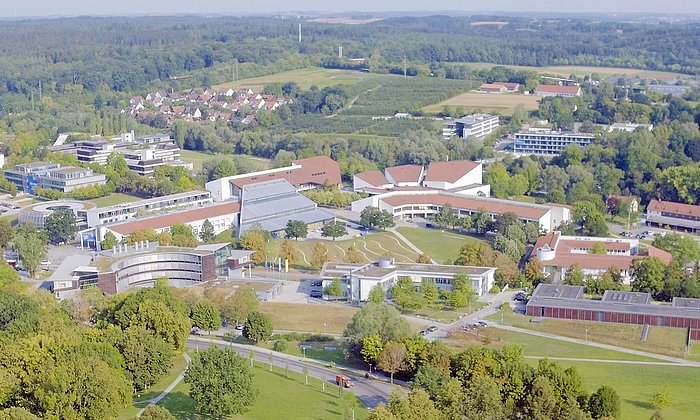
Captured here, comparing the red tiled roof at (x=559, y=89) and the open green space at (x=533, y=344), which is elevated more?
the red tiled roof at (x=559, y=89)

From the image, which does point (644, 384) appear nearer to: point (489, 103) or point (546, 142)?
point (546, 142)

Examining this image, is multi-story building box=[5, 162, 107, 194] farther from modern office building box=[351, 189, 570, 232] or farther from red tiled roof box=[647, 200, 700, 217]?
red tiled roof box=[647, 200, 700, 217]

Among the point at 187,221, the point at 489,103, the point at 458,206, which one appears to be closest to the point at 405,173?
the point at 458,206

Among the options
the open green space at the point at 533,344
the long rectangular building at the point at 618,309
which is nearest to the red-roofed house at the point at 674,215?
the long rectangular building at the point at 618,309

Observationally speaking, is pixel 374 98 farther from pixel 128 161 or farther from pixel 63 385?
pixel 63 385

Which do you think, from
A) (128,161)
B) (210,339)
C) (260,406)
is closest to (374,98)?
(128,161)

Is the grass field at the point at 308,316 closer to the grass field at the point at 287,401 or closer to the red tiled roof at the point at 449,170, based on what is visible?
the grass field at the point at 287,401
